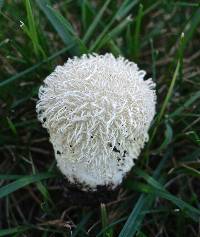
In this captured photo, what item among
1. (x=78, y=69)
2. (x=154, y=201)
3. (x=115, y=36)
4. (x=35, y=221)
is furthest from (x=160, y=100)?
(x=35, y=221)

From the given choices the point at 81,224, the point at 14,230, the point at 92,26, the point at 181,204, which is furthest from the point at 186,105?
the point at 14,230

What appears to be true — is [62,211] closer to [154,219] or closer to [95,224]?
[95,224]

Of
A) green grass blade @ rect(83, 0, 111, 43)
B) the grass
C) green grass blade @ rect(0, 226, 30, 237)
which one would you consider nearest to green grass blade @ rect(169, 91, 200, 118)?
the grass

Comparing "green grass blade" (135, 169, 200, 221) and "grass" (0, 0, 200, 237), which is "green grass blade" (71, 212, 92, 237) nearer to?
"grass" (0, 0, 200, 237)

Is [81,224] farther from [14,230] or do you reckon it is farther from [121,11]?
[121,11]

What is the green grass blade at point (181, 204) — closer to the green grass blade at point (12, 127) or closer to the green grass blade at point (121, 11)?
the green grass blade at point (12, 127)

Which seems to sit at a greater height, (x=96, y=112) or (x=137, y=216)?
(x=96, y=112)

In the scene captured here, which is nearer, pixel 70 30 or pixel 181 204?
pixel 181 204
